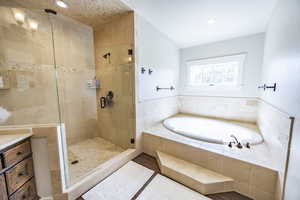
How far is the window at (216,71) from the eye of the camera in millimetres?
2416

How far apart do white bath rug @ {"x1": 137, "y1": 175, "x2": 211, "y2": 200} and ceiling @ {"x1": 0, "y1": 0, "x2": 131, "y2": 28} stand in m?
2.37

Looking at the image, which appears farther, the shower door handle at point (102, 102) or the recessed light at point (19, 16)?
the shower door handle at point (102, 102)

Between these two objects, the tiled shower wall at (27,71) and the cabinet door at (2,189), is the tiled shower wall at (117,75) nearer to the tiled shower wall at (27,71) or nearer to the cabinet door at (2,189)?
the tiled shower wall at (27,71)

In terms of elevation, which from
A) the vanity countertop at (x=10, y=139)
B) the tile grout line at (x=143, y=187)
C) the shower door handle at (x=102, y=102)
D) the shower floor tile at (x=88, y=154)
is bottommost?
the tile grout line at (x=143, y=187)

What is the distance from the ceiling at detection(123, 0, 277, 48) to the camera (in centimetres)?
145

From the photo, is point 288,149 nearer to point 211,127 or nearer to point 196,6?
point 211,127

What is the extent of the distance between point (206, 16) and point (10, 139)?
2.73m

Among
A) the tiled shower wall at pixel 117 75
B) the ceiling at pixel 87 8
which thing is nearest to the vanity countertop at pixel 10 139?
the tiled shower wall at pixel 117 75

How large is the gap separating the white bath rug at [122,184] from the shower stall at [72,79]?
0.85 feet

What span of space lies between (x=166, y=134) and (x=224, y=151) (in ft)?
2.68

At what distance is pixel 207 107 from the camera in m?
2.82

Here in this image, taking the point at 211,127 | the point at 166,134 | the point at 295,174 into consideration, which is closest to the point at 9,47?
the point at 166,134

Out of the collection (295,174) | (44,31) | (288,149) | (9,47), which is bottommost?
(295,174)

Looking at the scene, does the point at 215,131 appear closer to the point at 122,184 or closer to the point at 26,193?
the point at 122,184
